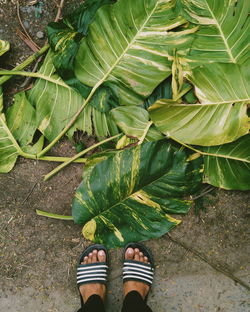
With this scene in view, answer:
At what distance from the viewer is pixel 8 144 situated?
1.59 metres

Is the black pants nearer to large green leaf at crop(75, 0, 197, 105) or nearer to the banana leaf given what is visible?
the banana leaf

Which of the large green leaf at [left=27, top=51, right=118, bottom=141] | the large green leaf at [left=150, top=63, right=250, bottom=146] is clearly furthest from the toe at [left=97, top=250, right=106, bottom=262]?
the large green leaf at [left=150, top=63, right=250, bottom=146]

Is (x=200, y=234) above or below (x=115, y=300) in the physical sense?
above

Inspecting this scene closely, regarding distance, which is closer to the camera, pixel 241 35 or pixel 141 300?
pixel 241 35

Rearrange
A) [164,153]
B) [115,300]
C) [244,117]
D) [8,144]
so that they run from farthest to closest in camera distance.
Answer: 1. [115,300]
2. [8,144]
3. [164,153]
4. [244,117]

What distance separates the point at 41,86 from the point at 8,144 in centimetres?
29

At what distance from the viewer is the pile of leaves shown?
1377mm

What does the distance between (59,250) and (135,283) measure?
376mm

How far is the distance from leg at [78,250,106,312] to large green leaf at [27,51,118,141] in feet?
1.82

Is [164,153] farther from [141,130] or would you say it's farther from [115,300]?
[115,300]

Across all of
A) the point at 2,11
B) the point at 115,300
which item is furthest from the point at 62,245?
the point at 2,11

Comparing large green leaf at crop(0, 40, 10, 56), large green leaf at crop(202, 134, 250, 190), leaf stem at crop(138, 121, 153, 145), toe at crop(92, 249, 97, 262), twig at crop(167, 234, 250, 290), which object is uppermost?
large green leaf at crop(0, 40, 10, 56)

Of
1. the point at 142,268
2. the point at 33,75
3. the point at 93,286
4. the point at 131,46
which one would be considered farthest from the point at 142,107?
the point at 93,286

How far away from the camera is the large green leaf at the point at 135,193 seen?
1475mm
